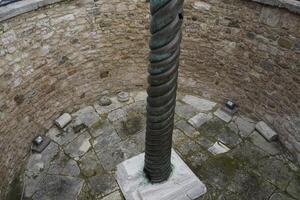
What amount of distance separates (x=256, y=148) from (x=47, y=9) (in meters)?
3.64

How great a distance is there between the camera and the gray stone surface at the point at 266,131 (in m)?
4.75

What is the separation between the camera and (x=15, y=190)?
4238 millimetres

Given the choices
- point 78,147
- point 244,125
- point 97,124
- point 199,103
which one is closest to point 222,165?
point 244,125

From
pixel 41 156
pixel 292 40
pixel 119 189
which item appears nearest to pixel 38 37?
pixel 41 156

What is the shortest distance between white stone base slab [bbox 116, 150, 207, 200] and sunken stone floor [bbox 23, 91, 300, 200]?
28 centimetres

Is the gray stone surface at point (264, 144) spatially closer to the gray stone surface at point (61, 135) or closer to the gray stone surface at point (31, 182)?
the gray stone surface at point (61, 135)

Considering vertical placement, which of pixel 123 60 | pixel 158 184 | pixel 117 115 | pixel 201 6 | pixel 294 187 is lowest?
pixel 294 187

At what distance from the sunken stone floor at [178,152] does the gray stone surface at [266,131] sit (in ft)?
0.22

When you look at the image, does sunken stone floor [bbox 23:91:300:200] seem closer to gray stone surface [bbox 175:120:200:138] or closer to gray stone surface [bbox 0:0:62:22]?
gray stone surface [bbox 175:120:200:138]

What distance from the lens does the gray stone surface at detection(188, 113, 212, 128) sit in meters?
4.98

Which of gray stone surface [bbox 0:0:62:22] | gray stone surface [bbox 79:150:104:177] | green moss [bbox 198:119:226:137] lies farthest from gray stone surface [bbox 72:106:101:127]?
gray stone surface [bbox 0:0:62:22]

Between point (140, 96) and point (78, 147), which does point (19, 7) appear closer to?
point (78, 147)

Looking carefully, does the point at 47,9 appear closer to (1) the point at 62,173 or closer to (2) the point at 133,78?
(2) the point at 133,78

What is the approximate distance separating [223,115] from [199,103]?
468 mm
